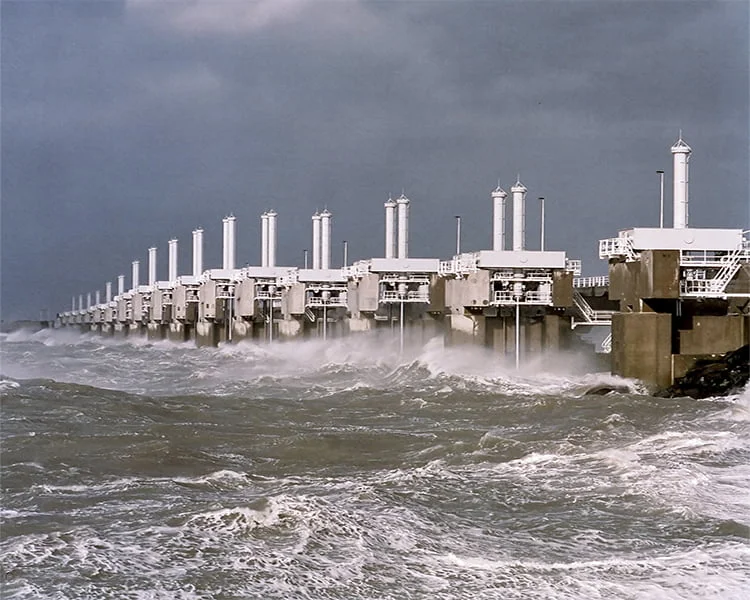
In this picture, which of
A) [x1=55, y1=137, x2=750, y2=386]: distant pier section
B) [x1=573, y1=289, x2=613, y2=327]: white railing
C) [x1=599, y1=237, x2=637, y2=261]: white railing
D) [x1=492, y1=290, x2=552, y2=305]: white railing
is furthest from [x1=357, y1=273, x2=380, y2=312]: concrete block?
[x1=599, y1=237, x2=637, y2=261]: white railing

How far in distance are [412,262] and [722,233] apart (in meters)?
21.2

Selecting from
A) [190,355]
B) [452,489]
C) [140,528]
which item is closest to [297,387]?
[452,489]

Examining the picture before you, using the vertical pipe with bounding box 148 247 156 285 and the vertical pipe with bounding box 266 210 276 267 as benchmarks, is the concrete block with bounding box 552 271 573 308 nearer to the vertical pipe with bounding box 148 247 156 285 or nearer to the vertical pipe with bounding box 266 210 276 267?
the vertical pipe with bounding box 266 210 276 267

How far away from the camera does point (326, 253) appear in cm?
6581

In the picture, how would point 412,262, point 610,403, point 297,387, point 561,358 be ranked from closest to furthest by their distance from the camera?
point 610,403 < point 297,387 < point 561,358 < point 412,262

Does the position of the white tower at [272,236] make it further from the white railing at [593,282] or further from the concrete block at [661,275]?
the concrete block at [661,275]

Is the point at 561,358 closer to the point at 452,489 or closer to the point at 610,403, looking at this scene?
the point at 610,403

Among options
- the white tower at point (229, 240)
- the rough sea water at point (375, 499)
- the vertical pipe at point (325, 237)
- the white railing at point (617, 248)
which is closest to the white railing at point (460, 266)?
the white railing at point (617, 248)

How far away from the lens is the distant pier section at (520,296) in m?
29.6

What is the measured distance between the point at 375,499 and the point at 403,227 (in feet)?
134

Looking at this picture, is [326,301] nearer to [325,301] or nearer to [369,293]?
[325,301]

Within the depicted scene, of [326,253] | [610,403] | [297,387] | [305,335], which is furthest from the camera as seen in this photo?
[326,253]

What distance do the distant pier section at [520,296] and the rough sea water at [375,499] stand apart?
14.8ft

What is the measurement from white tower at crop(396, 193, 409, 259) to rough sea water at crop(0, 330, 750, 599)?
26.4 metres
